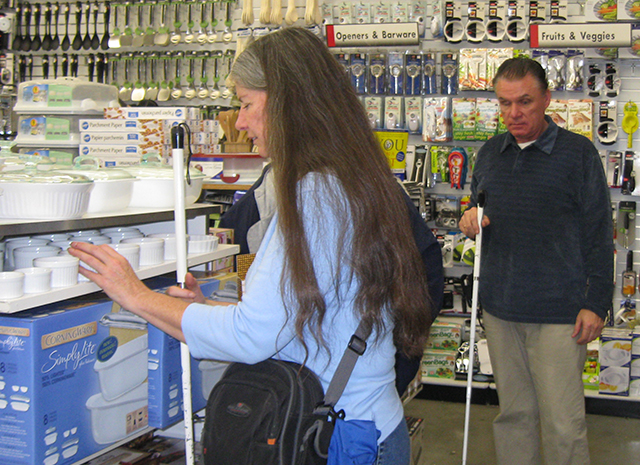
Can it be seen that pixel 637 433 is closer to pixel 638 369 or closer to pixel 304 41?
pixel 638 369

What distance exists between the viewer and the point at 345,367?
1.24 meters

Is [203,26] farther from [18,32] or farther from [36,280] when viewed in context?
[36,280]

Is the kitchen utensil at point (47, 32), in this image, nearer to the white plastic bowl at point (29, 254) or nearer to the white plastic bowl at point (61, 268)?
the white plastic bowl at point (29, 254)

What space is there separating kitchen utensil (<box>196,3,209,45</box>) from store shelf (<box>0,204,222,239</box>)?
137 inches

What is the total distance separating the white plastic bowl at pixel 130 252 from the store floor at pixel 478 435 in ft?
8.42

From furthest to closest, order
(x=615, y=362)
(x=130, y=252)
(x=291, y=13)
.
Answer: (x=291, y=13), (x=615, y=362), (x=130, y=252)

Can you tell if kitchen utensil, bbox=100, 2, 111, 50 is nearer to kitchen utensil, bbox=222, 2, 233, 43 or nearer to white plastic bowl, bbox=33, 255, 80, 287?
kitchen utensil, bbox=222, 2, 233, 43

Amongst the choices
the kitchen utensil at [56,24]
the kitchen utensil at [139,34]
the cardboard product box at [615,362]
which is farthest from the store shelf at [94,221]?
the kitchen utensil at [56,24]

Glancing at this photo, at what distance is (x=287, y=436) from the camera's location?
47.9 inches

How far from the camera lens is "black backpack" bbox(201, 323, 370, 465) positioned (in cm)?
122

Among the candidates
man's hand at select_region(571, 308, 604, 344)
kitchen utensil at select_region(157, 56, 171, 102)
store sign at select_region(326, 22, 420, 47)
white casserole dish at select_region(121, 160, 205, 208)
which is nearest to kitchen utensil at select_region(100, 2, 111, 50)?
kitchen utensil at select_region(157, 56, 171, 102)

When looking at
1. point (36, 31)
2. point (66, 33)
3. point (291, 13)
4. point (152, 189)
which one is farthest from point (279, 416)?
point (36, 31)

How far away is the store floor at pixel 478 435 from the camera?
148 inches

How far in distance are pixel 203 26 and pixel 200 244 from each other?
3770mm
